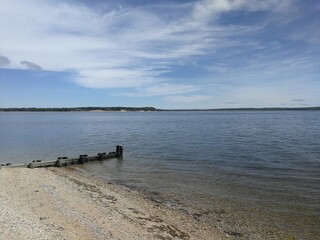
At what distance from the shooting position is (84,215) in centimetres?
1305

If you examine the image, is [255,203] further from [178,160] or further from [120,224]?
[178,160]

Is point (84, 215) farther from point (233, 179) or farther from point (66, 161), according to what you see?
point (66, 161)

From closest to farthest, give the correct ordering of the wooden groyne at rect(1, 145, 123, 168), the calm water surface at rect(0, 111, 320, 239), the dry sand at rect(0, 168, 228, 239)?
the dry sand at rect(0, 168, 228, 239) < the calm water surface at rect(0, 111, 320, 239) < the wooden groyne at rect(1, 145, 123, 168)

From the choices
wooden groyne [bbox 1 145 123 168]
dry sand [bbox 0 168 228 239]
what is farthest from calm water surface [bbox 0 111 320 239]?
dry sand [bbox 0 168 228 239]

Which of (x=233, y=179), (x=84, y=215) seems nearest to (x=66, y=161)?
(x=233, y=179)

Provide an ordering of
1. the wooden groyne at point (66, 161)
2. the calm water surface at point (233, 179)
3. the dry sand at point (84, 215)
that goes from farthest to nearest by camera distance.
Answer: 1. the wooden groyne at point (66, 161)
2. the calm water surface at point (233, 179)
3. the dry sand at point (84, 215)

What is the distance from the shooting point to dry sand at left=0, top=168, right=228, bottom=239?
35.6 feet

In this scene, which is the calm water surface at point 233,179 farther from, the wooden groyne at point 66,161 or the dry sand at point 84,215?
the dry sand at point 84,215

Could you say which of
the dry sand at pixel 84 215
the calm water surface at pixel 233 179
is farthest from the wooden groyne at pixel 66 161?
the dry sand at pixel 84 215

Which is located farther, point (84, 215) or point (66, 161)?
point (66, 161)

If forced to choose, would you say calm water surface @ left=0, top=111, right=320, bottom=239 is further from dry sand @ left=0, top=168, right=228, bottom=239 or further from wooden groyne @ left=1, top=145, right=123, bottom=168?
dry sand @ left=0, top=168, right=228, bottom=239

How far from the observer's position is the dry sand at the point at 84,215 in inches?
428

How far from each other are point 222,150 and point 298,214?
21.3m

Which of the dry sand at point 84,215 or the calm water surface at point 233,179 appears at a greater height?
the dry sand at point 84,215
